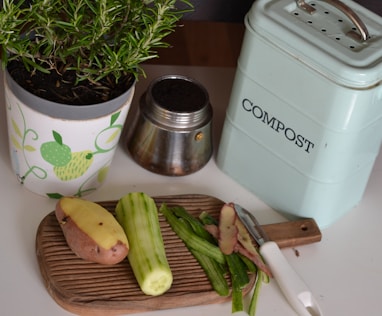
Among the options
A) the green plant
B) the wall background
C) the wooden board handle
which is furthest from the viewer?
the wall background

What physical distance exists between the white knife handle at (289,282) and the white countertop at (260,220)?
0.02 metres

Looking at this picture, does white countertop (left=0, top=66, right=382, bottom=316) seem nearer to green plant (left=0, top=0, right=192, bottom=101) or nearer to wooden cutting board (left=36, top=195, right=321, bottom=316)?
wooden cutting board (left=36, top=195, right=321, bottom=316)

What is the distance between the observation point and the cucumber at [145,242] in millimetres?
912

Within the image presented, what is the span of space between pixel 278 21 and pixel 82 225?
318 mm

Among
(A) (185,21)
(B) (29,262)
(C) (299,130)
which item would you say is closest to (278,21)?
(C) (299,130)

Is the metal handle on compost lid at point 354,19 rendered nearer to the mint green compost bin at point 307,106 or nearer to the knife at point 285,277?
the mint green compost bin at point 307,106

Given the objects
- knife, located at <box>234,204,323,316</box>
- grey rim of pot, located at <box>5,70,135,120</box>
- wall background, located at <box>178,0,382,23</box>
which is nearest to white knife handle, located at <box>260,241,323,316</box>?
knife, located at <box>234,204,323,316</box>

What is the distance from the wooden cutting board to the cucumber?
16 millimetres

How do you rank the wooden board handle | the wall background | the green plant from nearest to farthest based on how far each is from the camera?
the green plant < the wooden board handle < the wall background

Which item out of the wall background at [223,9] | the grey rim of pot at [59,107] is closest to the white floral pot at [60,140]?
the grey rim of pot at [59,107]

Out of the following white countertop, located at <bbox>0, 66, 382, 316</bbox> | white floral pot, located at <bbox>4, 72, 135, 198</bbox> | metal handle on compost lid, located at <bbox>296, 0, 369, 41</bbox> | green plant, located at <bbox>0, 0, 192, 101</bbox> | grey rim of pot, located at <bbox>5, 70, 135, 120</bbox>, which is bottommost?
white countertop, located at <bbox>0, 66, 382, 316</bbox>

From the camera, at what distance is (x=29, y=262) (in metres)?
0.95

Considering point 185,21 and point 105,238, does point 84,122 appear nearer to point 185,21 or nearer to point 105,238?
point 105,238

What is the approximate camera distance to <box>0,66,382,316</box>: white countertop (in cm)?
93
